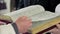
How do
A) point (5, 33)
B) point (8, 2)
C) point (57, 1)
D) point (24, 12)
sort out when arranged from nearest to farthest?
1. point (5, 33)
2. point (24, 12)
3. point (57, 1)
4. point (8, 2)

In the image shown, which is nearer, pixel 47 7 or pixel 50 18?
pixel 50 18

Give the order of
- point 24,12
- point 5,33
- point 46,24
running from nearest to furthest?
point 5,33 → point 46,24 → point 24,12

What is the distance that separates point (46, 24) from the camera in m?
0.47

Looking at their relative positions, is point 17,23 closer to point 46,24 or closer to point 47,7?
point 46,24

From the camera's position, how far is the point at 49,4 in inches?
39.8

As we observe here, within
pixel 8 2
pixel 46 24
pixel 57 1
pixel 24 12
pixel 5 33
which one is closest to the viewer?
pixel 5 33

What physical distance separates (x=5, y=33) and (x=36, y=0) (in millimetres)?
692

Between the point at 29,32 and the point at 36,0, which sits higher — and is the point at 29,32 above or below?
below

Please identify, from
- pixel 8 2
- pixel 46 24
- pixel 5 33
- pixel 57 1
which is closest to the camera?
pixel 5 33

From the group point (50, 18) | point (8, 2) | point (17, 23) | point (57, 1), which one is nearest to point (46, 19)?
point (50, 18)

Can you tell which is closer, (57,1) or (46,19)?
(46,19)

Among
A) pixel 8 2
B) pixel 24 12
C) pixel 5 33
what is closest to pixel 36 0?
pixel 8 2

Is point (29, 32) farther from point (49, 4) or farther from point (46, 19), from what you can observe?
point (49, 4)

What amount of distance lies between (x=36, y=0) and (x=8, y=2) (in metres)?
0.33
